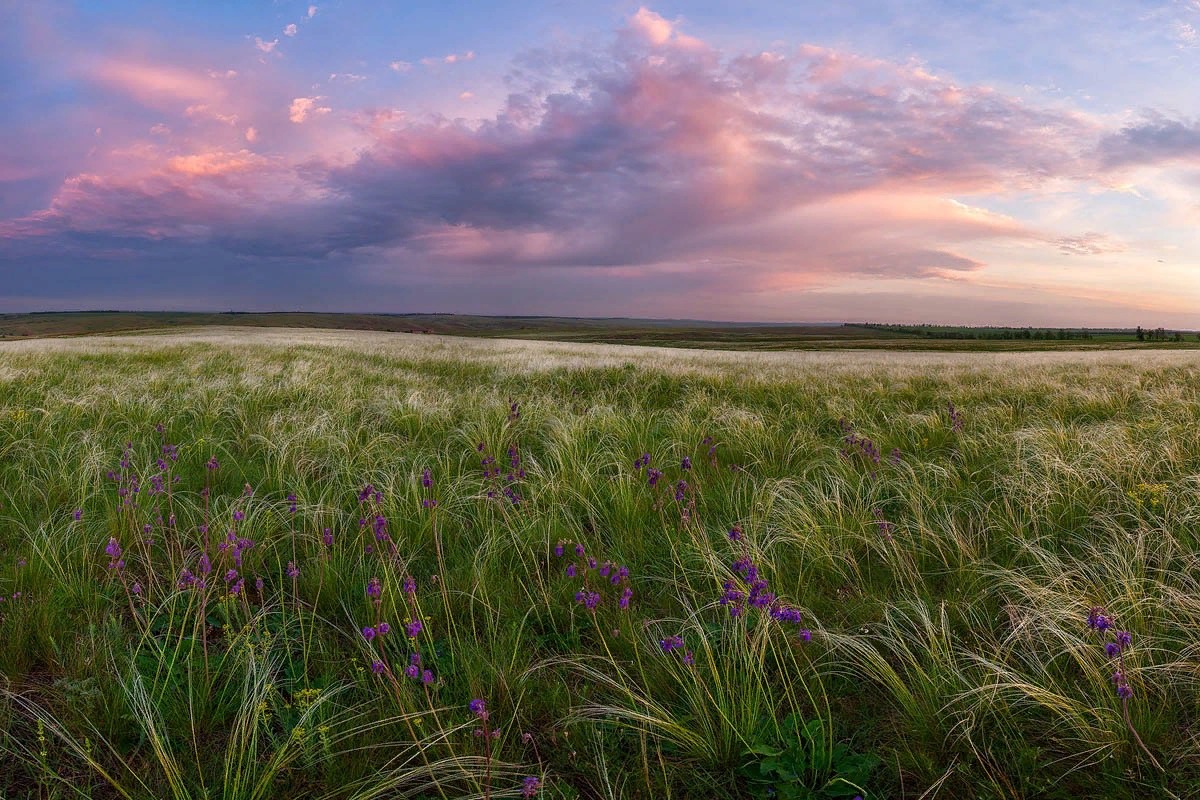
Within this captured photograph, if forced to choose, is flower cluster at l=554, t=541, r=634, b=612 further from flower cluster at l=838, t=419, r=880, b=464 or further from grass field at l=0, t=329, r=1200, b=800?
flower cluster at l=838, t=419, r=880, b=464

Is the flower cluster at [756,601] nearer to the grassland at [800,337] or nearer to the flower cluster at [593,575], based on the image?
the flower cluster at [593,575]

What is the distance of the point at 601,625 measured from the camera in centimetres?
279

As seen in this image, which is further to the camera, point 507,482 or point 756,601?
point 507,482

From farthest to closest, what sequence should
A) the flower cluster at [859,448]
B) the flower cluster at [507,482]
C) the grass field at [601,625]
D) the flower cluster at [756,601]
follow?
1. the flower cluster at [859,448]
2. the flower cluster at [507,482]
3. the flower cluster at [756,601]
4. the grass field at [601,625]

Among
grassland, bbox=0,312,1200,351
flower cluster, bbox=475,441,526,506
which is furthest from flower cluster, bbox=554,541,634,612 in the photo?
grassland, bbox=0,312,1200,351

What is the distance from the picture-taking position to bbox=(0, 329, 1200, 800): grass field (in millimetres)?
1942

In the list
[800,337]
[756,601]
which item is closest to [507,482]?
[756,601]

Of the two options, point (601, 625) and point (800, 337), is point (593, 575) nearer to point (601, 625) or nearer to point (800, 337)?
point (601, 625)

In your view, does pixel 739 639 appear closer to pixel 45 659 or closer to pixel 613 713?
pixel 613 713

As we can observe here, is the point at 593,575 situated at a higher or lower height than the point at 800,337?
lower

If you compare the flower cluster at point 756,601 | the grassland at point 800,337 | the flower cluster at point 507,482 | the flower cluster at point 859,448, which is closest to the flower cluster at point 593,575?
the flower cluster at point 756,601

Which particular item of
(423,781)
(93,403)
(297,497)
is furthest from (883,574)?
(93,403)

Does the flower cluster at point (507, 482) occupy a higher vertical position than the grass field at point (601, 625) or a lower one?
higher

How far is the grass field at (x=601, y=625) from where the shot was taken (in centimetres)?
194
